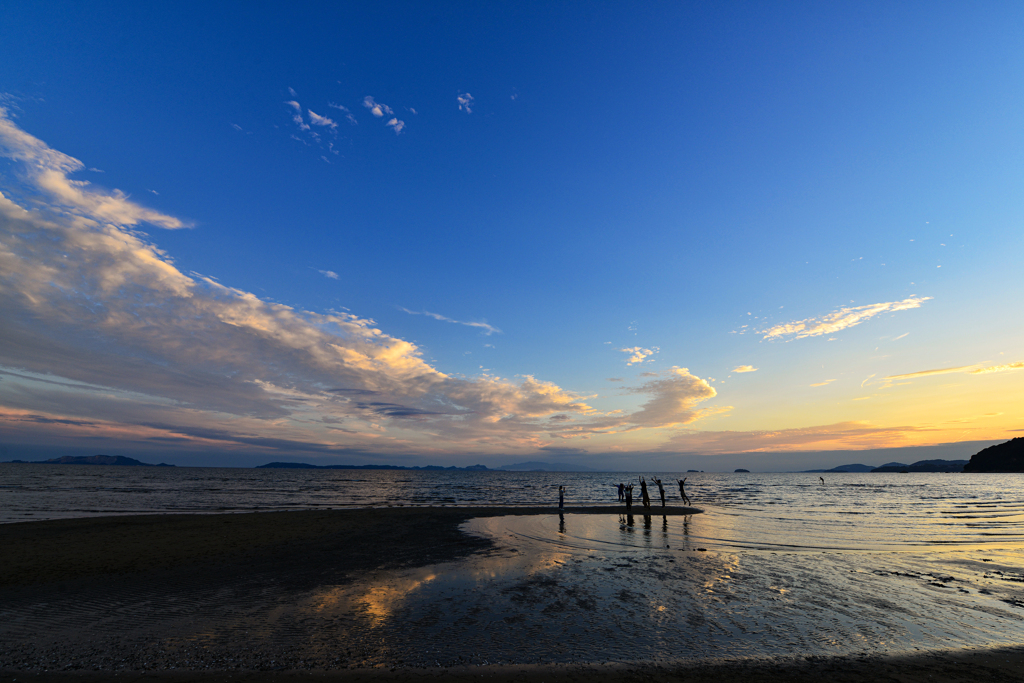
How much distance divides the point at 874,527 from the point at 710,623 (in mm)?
30209

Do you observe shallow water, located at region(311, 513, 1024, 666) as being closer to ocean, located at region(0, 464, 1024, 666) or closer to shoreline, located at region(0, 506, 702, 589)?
ocean, located at region(0, 464, 1024, 666)

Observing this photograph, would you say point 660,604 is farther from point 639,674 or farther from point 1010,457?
point 1010,457

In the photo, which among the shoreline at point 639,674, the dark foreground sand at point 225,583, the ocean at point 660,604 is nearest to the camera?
the shoreline at point 639,674

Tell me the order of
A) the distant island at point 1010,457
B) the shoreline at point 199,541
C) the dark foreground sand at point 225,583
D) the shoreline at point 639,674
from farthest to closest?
the distant island at point 1010,457, the shoreline at point 199,541, the dark foreground sand at point 225,583, the shoreline at point 639,674

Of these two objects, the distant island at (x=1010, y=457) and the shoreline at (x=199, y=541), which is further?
the distant island at (x=1010, y=457)

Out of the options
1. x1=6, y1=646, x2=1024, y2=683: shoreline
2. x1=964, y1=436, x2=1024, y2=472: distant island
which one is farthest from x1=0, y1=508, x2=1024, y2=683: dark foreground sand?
x1=964, y1=436, x2=1024, y2=472: distant island

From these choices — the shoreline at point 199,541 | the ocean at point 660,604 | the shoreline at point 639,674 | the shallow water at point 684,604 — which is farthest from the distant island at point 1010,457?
the shoreline at point 639,674

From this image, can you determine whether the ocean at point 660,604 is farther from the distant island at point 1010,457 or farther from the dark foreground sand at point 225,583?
the distant island at point 1010,457

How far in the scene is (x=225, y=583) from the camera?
570 inches

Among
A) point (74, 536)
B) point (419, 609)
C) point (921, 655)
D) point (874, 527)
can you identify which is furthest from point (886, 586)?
point (74, 536)

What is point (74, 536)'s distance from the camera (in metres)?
22.5

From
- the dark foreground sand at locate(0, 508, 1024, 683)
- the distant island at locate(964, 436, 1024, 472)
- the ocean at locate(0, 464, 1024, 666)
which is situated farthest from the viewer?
the distant island at locate(964, 436, 1024, 472)

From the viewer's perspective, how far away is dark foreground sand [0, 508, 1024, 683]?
7777 mm

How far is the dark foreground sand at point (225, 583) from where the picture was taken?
306 inches
